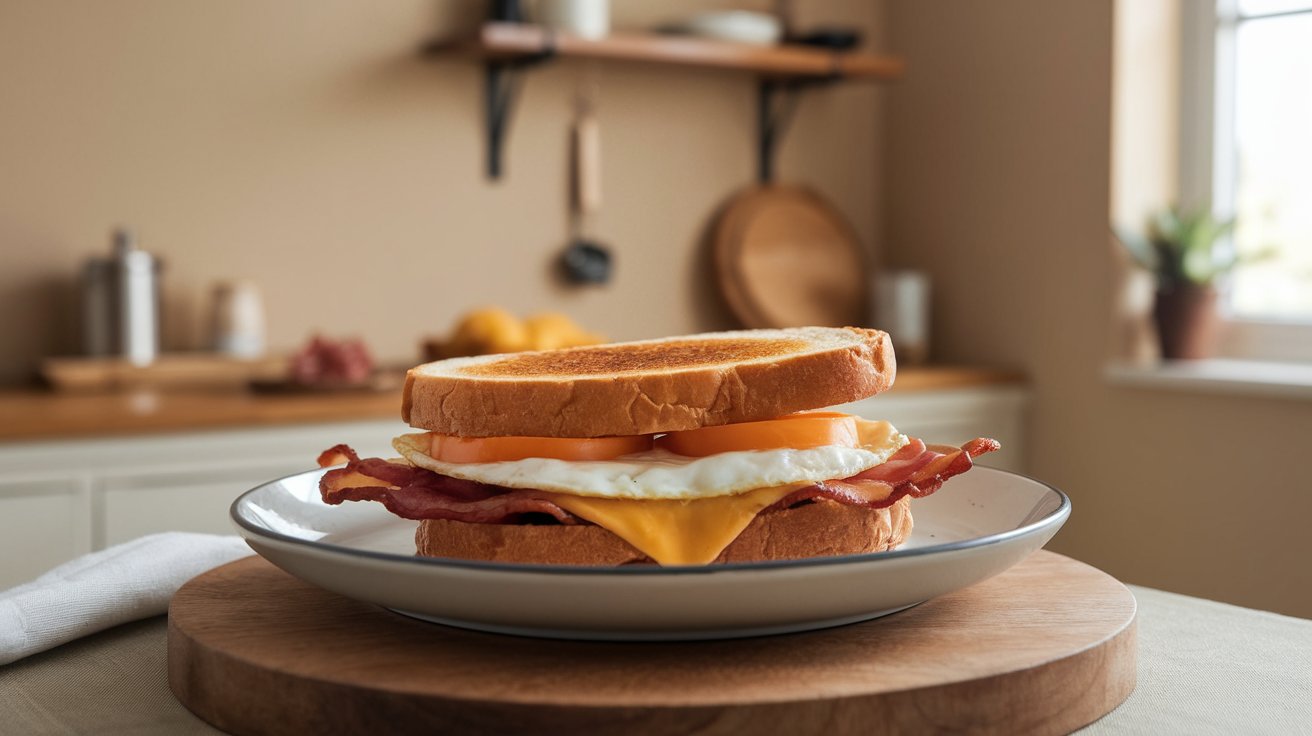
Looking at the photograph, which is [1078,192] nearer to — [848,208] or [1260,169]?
[1260,169]

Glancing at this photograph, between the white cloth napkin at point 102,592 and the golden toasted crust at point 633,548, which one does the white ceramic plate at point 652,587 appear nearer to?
the golden toasted crust at point 633,548

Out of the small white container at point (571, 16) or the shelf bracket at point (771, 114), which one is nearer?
the small white container at point (571, 16)

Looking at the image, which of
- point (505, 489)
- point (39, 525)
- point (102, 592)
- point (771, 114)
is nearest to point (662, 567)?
point (505, 489)

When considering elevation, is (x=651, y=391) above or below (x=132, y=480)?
above

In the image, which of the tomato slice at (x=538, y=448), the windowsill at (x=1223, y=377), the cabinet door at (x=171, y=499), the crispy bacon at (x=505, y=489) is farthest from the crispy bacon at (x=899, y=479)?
the windowsill at (x=1223, y=377)

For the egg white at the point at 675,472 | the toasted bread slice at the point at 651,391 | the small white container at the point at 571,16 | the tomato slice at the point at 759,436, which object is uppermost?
the small white container at the point at 571,16

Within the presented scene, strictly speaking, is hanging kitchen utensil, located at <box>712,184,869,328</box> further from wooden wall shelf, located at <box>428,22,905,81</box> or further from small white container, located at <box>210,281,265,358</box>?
small white container, located at <box>210,281,265,358</box>

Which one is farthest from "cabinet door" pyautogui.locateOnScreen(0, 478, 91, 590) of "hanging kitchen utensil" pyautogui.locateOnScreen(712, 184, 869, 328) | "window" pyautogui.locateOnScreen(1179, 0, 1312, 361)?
"window" pyautogui.locateOnScreen(1179, 0, 1312, 361)

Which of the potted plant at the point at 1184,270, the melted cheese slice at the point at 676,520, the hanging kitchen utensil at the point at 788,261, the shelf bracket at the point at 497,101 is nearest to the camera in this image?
the melted cheese slice at the point at 676,520

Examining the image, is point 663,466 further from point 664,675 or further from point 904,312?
point 904,312
